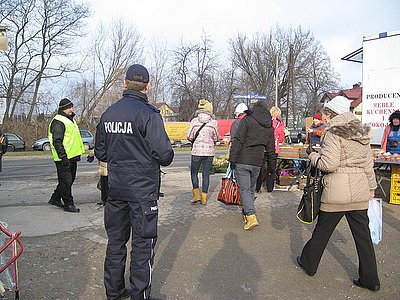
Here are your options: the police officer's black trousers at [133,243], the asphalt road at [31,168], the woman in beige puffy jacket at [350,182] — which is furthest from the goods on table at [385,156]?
the asphalt road at [31,168]

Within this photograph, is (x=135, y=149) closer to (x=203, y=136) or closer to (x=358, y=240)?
(x=358, y=240)

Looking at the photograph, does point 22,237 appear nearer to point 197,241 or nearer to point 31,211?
point 31,211

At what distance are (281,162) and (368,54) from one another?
10.7ft

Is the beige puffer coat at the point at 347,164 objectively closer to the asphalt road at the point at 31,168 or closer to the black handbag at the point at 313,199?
the black handbag at the point at 313,199

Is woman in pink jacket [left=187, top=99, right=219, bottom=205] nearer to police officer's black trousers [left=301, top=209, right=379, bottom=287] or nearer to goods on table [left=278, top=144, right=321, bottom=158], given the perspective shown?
goods on table [left=278, top=144, right=321, bottom=158]

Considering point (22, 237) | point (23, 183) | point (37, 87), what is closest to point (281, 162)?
point (22, 237)

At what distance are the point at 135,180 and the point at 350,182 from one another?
206 cm

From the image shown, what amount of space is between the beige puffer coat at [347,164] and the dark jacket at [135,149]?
1584mm

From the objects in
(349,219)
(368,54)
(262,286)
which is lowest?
(262,286)

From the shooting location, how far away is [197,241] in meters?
4.96

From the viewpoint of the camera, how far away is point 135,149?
3066mm

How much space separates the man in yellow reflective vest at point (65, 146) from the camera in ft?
19.6

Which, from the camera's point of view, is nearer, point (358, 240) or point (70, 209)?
point (358, 240)

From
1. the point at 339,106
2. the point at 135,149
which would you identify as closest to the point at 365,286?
the point at 339,106
